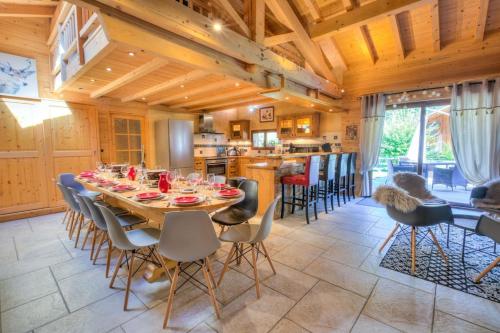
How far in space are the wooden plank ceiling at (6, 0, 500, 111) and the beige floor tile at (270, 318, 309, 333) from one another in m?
2.74

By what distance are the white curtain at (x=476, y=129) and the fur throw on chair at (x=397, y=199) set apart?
283 centimetres

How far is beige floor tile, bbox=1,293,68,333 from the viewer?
1.67m

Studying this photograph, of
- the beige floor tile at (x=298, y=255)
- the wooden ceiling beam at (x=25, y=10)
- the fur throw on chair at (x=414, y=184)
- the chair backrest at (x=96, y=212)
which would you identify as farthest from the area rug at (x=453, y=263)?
the wooden ceiling beam at (x=25, y=10)

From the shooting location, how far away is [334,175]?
4520 millimetres

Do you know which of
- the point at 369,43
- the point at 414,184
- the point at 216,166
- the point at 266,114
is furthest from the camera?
the point at 266,114

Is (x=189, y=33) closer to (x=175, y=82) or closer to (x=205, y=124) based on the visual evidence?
(x=175, y=82)

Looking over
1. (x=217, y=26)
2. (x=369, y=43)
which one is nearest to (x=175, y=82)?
(x=217, y=26)

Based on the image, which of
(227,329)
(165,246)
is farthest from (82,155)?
(227,329)

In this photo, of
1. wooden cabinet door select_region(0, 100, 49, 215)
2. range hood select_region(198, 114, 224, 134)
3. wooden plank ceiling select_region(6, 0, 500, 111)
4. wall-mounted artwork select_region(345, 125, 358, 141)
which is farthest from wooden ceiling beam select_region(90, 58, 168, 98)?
wall-mounted artwork select_region(345, 125, 358, 141)

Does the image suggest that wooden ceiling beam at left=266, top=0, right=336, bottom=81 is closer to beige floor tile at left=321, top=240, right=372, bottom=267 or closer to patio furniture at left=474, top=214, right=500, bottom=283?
beige floor tile at left=321, top=240, right=372, bottom=267

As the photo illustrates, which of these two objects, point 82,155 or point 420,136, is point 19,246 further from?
point 420,136

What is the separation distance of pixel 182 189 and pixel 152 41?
60.2 inches

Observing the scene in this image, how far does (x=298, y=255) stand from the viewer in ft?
8.87

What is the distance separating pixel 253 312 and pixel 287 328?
0.95ft
